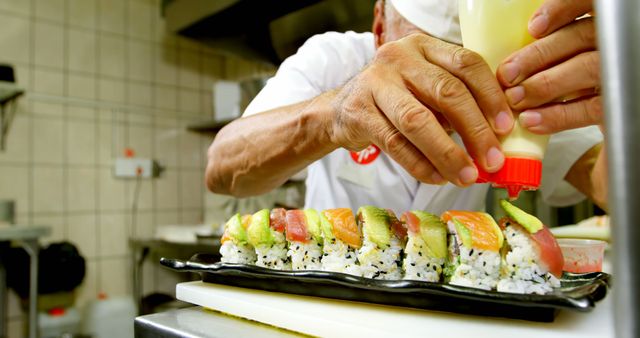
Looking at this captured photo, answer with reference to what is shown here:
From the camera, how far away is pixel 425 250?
72 centimetres

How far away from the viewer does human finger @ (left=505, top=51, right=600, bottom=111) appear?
1.97 feet

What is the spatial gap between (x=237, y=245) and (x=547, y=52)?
58cm

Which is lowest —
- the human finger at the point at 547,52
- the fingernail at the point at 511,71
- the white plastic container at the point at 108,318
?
the white plastic container at the point at 108,318

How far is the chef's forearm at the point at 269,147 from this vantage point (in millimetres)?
879

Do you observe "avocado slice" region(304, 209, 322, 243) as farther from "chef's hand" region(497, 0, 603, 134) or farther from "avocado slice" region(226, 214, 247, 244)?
"chef's hand" region(497, 0, 603, 134)

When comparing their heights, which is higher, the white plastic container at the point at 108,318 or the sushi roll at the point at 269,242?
the sushi roll at the point at 269,242

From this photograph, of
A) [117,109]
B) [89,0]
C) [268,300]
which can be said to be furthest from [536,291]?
[89,0]

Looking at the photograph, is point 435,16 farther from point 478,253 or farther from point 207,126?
point 207,126

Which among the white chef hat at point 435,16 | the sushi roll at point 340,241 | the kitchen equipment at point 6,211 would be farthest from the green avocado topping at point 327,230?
the kitchen equipment at point 6,211

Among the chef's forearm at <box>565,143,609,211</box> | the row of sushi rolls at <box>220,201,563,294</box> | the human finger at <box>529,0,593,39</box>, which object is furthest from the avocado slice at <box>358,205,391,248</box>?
the chef's forearm at <box>565,143,609,211</box>

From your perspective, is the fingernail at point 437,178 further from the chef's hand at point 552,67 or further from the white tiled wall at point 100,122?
the white tiled wall at point 100,122

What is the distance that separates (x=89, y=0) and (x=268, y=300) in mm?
3452

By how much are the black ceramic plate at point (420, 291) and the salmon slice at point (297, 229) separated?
0.08 metres

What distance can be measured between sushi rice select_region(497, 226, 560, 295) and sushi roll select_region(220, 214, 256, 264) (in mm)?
434
